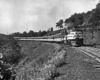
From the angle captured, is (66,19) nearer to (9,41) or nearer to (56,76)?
(9,41)

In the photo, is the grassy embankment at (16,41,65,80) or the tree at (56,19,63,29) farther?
the tree at (56,19,63,29)

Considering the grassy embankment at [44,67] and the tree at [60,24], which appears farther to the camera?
the tree at [60,24]

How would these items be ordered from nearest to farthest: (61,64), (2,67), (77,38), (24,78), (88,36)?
(2,67) < (24,78) < (61,64) < (77,38) < (88,36)

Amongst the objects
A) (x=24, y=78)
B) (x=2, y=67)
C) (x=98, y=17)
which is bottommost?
(x=24, y=78)

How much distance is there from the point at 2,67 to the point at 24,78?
1.55 meters

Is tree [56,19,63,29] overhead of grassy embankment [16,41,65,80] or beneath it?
overhead

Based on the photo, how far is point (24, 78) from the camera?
8.66m

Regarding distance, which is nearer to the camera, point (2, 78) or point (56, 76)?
point (2, 78)

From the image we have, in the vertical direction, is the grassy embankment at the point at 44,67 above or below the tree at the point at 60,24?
below

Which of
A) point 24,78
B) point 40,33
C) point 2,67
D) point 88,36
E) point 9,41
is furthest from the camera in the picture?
point 40,33

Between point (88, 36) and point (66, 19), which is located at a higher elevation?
point (66, 19)

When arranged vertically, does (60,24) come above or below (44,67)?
above

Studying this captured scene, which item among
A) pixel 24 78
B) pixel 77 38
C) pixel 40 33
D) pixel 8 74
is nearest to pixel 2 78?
pixel 8 74

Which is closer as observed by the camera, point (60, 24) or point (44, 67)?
point (44, 67)
